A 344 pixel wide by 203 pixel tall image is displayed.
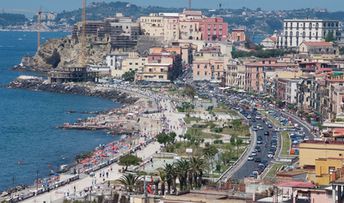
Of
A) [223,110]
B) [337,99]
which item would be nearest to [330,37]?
[223,110]

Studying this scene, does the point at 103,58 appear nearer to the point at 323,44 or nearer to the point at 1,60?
the point at 323,44

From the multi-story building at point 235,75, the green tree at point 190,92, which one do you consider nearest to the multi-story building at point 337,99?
the green tree at point 190,92

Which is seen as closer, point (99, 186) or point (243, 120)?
point (99, 186)

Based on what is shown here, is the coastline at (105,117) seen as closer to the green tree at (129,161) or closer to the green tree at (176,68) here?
the green tree at (129,161)

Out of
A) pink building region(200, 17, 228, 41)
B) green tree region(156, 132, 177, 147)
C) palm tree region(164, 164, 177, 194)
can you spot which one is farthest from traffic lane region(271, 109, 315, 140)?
pink building region(200, 17, 228, 41)

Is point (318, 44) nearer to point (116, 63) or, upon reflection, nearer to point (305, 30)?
point (305, 30)

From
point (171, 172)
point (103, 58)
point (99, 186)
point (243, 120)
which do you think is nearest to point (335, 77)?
point (243, 120)
